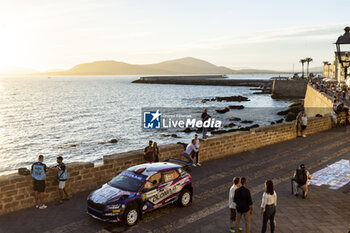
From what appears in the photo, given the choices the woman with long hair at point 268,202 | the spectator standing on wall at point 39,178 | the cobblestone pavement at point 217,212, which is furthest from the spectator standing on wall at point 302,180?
the spectator standing on wall at point 39,178

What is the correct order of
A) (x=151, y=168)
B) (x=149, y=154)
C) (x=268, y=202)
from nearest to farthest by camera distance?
(x=268, y=202), (x=151, y=168), (x=149, y=154)

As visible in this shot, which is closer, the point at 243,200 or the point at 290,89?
the point at 243,200

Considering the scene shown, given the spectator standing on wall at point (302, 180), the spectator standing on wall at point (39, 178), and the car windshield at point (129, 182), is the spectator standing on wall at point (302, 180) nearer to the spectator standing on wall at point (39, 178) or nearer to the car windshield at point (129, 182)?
the car windshield at point (129, 182)

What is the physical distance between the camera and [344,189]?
1185cm

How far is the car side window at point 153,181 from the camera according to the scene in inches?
366

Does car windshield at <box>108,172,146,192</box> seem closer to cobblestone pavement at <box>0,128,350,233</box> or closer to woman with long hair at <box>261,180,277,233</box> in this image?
cobblestone pavement at <box>0,128,350,233</box>

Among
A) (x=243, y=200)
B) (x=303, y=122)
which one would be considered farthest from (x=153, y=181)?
(x=303, y=122)

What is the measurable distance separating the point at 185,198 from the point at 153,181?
136 cm

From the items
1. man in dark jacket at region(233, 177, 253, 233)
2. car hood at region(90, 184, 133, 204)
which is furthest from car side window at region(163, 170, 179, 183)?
man in dark jacket at region(233, 177, 253, 233)

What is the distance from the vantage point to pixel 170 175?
32.6 ft

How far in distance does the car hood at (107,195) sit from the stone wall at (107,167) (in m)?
2.15

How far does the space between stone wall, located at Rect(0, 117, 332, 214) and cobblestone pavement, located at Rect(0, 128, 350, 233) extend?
42 cm

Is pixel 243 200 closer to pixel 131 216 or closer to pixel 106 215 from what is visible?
pixel 131 216

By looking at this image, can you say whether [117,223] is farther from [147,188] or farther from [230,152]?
[230,152]
